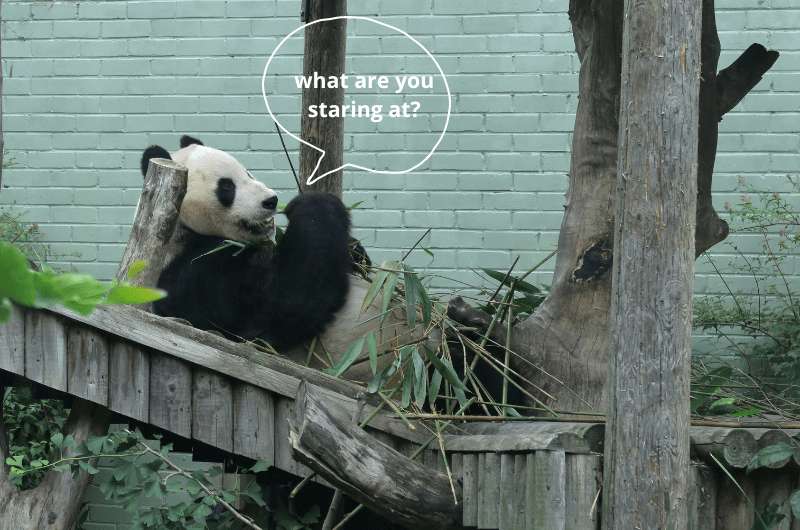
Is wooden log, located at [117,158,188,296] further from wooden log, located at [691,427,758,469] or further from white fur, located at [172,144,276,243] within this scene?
wooden log, located at [691,427,758,469]

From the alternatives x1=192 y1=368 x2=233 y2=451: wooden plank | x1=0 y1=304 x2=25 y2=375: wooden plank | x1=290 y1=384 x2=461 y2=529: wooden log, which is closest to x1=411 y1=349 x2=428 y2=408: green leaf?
x1=290 y1=384 x2=461 y2=529: wooden log

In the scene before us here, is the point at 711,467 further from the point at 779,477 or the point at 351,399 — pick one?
the point at 351,399

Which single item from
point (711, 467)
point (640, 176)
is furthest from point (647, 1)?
point (711, 467)

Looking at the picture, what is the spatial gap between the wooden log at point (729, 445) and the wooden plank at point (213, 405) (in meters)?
1.29

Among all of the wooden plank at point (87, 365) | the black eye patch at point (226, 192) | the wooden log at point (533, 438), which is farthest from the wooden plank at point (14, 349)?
the wooden log at point (533, 438)

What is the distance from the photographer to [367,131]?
5.47 meters

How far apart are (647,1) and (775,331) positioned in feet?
9.72

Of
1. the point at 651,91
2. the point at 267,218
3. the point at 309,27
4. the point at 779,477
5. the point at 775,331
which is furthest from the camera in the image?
the point at 775,331

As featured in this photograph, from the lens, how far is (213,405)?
294 cm

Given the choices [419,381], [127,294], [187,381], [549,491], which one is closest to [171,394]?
[187,381]

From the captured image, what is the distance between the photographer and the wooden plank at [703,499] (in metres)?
2.52

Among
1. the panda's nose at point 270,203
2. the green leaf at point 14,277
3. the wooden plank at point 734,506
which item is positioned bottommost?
the wooden plank at point 734,506

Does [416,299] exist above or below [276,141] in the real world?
below

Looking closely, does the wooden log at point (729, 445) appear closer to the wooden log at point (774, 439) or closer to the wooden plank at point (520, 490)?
the wooden log at point (774, 439)
